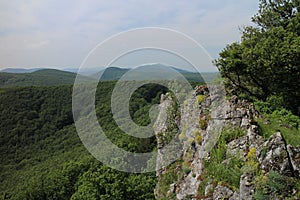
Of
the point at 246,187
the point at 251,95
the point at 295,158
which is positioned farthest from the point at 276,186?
the point at 251,95

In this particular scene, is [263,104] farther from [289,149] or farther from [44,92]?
[44,92]

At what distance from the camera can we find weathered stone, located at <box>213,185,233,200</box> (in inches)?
236

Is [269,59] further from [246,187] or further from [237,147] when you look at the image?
[246,187]

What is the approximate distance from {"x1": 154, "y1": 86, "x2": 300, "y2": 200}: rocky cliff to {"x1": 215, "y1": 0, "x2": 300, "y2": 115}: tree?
477cm

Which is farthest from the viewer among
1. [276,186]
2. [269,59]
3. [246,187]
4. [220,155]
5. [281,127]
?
[269,59]

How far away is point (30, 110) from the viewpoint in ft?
320

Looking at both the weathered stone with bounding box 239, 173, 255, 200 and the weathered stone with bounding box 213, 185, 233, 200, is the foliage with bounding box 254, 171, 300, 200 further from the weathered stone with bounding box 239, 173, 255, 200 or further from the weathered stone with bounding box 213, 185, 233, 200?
the weathered stone with bounding box 213, 185, 233, 200

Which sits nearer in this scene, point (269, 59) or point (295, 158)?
point (295, 158)

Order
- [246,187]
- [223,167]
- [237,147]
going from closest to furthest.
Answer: [246,187]
[223,167]
[237,147]

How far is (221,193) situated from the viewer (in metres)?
6.11

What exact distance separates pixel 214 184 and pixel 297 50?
34.5 feet

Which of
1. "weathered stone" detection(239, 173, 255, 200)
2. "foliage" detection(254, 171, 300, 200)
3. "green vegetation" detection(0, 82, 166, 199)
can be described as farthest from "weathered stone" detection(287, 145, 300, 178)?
"green vegetation" detection(0, 82, 166, 199)

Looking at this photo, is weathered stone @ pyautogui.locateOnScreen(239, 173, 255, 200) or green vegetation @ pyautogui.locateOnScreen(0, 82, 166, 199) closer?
weathered stone @ pyautogui.locateOnScreen(239, 173, 255, 200)

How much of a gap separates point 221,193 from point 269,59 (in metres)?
11.6
